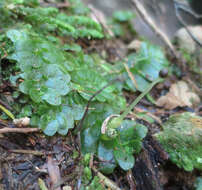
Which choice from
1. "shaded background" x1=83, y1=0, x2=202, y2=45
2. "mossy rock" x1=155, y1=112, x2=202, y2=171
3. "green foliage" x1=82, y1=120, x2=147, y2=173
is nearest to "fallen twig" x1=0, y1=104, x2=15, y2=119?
"green foliage" x1=82, y1=120, x2=147, y2=173

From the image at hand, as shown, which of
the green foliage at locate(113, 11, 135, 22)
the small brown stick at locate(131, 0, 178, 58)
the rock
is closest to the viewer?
the small brown stick at locate(131, 0, 178, 58)

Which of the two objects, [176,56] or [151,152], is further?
[176,56]

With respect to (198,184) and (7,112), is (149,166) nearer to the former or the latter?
(198,184)

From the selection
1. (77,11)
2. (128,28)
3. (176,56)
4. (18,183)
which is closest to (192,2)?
(128,28)

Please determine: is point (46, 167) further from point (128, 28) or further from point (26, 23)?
point (128, 28)

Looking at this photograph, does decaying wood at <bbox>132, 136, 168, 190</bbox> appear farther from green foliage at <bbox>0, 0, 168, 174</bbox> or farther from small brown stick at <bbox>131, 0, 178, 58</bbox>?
small brown stick at <bbox>131, 0, 178, 58</bbox>

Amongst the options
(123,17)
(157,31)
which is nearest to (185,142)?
(157,31)

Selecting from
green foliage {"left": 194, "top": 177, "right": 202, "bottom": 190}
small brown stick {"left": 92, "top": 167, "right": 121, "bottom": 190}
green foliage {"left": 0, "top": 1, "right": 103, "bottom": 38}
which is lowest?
green foliage {"left": 194, "top": 177, "right": 202, "bottom": 190}

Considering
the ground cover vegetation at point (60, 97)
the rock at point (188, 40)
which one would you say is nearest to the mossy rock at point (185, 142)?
the ground cover vegetation at point (60, 97)
